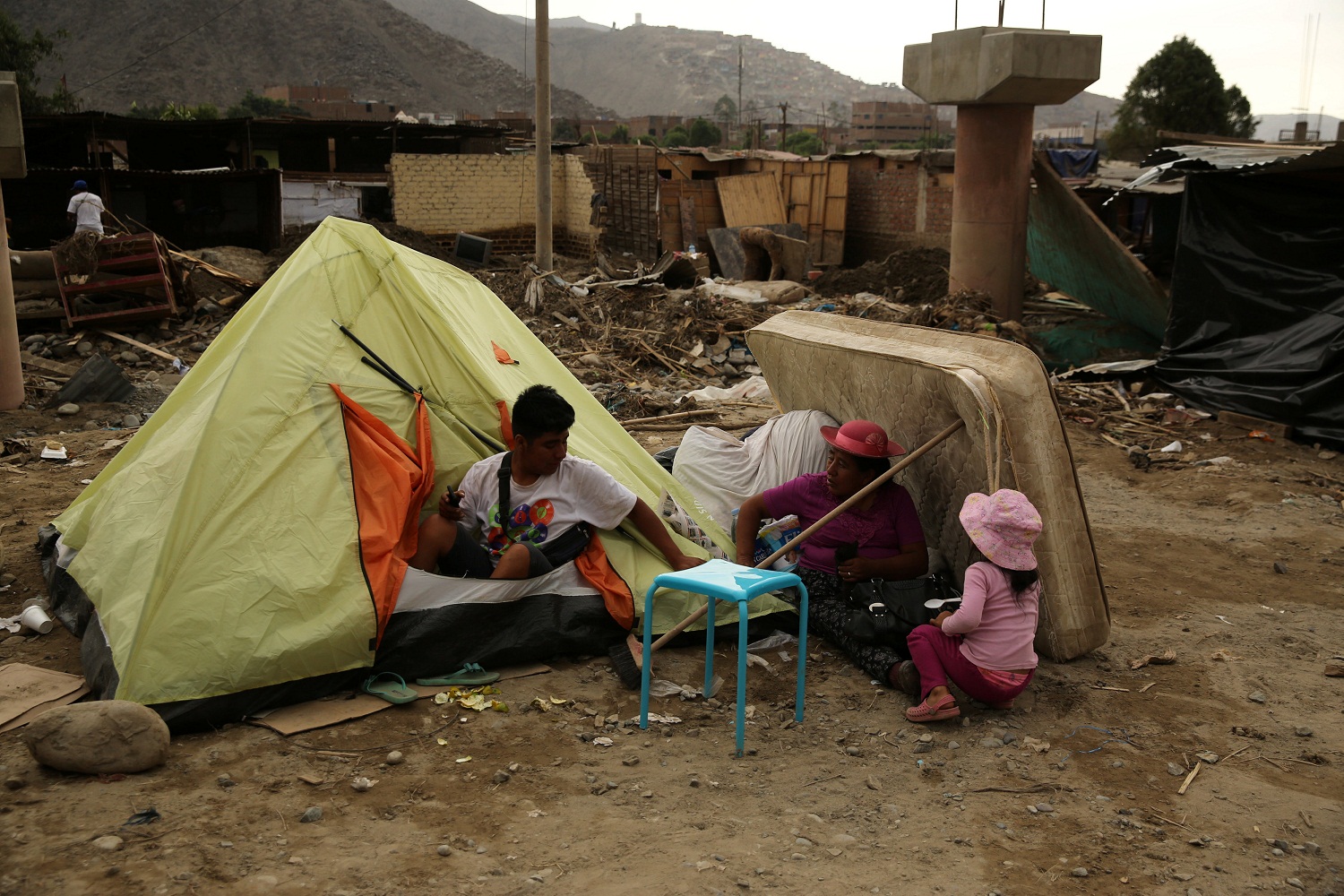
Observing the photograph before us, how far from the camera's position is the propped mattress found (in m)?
3.95

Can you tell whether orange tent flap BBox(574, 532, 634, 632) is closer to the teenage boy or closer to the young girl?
the teenage boy

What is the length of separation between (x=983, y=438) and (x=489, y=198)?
1811cm

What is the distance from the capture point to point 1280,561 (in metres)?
5.78

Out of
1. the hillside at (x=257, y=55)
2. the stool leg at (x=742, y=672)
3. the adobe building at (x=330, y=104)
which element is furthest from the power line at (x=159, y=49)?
the stool leg at (x=742, y=672)

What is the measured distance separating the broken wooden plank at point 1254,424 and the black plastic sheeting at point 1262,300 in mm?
74

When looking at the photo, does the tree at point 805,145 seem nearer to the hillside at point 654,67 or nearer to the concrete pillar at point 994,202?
the concrete pillar at point 994,202

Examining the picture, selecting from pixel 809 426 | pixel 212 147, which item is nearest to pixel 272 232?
pixel 212 147

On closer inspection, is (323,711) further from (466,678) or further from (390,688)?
(466,678)

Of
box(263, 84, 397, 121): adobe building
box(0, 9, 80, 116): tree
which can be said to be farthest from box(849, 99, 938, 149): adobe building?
box(0, 9, 80, 116): tree

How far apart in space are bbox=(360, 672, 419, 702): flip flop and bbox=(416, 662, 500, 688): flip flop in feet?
0.30

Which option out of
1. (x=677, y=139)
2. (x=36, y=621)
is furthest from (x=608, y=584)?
(x=677, y=139)

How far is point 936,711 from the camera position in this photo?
145 inches

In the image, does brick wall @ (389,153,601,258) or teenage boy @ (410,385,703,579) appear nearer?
teenage boy @ (410,385,703,579)

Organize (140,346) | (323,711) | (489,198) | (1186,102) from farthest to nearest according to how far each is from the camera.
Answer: (1186,102) → (489,198) → (140,346) → (323,711)
